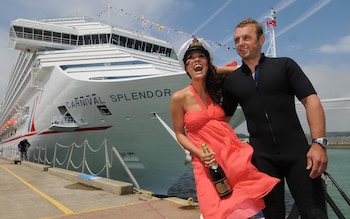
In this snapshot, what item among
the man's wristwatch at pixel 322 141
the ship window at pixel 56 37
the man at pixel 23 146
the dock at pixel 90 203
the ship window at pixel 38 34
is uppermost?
the ship window at pixel 38 34

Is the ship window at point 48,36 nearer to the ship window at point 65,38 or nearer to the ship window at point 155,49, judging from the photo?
the ship window at point 65,38

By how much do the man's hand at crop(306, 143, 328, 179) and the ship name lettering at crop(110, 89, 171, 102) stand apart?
805cm

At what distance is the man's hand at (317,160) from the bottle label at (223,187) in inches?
20.3

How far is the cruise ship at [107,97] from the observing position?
10.2 metres

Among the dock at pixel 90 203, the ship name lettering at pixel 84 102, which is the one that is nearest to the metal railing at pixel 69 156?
the ship name lettering at pixel 84 102

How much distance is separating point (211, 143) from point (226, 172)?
22cm

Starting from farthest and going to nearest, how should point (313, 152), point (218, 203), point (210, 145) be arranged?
point (210, 145) → point (218, 203) → point (313, 152)

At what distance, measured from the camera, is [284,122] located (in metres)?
1.98

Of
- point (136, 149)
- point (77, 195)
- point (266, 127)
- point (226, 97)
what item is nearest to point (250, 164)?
point (266, 127)

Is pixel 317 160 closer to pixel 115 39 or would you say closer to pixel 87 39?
pixel 115 39

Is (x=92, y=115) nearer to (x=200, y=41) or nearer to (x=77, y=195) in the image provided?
(x=77, y=195)

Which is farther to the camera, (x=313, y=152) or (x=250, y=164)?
(x=250, y=164)

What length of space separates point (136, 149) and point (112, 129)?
1.20 m

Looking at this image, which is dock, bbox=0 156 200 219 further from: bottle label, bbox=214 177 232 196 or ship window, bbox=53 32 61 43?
ship window, bbox=53 32 61 43
